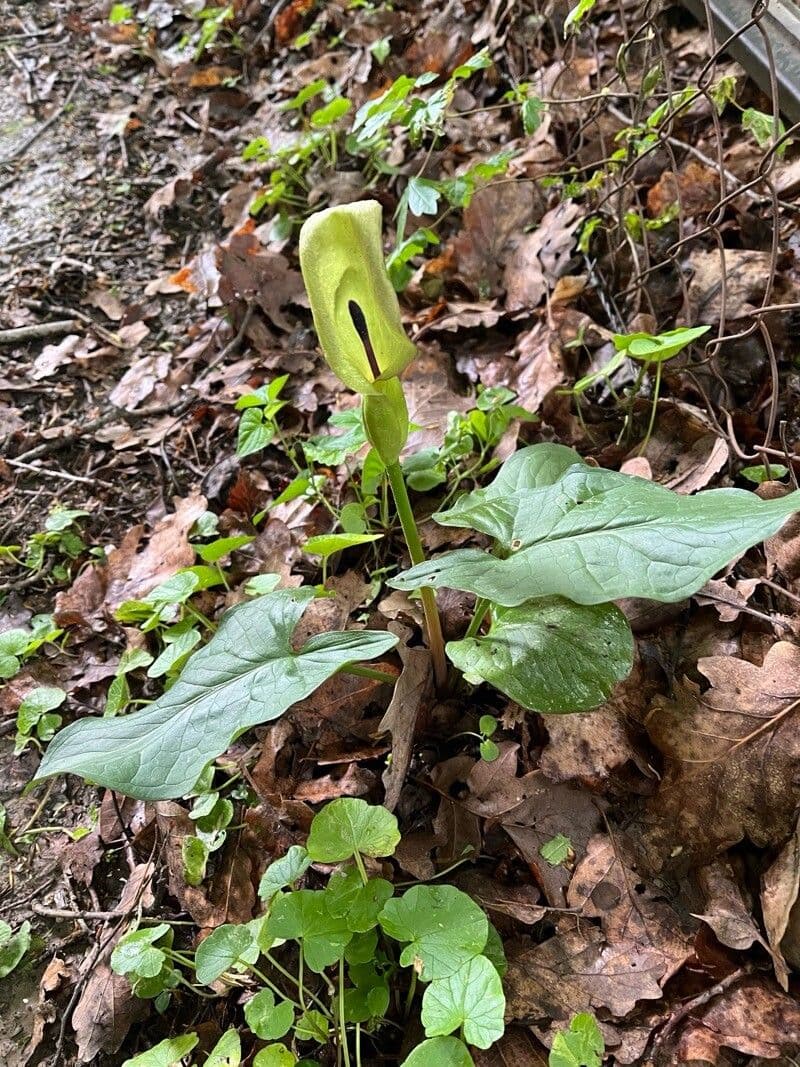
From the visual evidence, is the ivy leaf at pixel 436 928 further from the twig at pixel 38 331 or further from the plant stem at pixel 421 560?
the twig at pixel 38 331

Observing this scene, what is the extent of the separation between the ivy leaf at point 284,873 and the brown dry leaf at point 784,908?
0.68 m

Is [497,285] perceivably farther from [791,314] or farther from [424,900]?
[424,900]

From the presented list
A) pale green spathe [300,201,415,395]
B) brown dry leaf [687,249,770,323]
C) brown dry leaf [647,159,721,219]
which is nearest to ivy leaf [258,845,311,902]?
pale green spathe [300,201,415,395]

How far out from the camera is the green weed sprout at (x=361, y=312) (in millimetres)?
1000

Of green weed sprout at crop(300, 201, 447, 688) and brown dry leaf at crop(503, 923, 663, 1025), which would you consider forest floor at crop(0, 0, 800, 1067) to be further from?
green weed sprout at crop(300, 201, 447, 688)

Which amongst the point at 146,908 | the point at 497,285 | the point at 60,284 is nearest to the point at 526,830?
the point at 146,908

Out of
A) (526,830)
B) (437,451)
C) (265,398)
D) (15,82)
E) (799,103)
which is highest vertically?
(15,82)

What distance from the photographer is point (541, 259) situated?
220cm

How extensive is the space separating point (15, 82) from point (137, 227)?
5.96ft

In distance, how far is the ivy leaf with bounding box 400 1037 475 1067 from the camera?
91 cm

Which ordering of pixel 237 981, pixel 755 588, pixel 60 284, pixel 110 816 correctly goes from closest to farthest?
pixel 237 981 < pixel 755 588 < pixel 110 816 < pixel 60 284

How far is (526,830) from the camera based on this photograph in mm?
1240

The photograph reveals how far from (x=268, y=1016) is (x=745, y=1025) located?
26.2 inches

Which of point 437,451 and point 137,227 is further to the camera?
point 137,227
